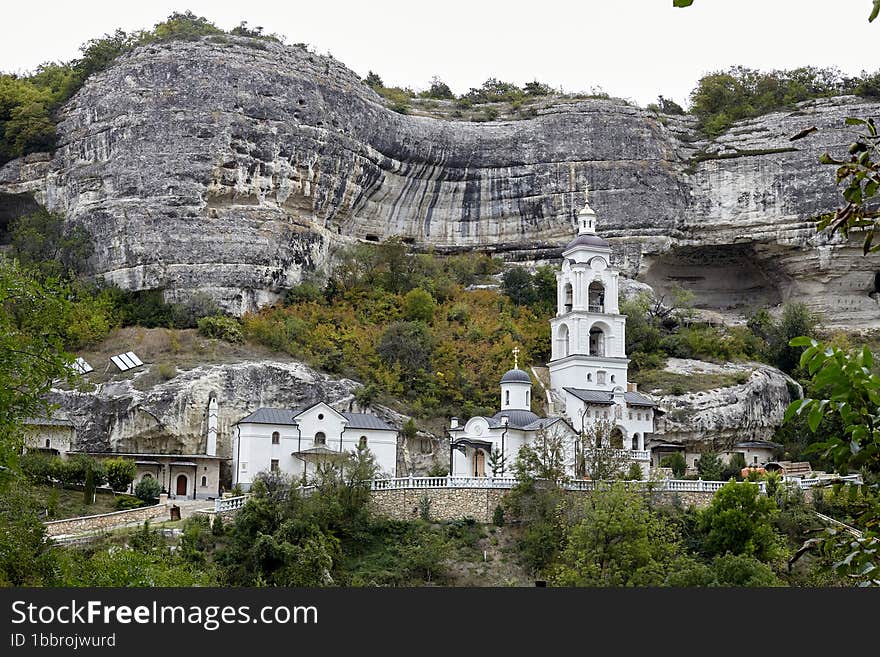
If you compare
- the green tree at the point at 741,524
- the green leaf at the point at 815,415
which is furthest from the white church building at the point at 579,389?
the green leaf at the point at 815,415

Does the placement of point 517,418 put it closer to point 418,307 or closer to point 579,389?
point 579,389

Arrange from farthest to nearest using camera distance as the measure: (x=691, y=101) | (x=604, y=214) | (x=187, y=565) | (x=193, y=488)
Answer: (x=691, y=101) < (x=604, y=214) < (x=193, y=488) < (x=187, y=565)

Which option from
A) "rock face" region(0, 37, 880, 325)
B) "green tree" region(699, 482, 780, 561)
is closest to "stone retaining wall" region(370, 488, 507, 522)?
"green tree" region(699, 482, 780, 561)

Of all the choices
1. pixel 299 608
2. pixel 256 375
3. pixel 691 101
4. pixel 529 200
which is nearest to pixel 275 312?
pixel 256 375

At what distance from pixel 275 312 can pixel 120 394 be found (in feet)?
33.1

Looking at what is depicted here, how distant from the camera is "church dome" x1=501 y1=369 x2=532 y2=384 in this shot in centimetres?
4941

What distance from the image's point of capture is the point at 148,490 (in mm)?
43781

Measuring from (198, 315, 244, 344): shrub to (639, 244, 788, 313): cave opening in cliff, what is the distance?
2381 centimetres

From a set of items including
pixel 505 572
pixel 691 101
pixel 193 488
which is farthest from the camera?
pixel 691 101

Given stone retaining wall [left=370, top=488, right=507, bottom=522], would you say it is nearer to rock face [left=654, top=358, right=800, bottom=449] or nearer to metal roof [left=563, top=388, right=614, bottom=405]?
metal roof [left=563, top=388, right=614, bottom=405]

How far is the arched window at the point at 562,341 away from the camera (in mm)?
53125

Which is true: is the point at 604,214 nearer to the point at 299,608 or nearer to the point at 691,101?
the point at 691,101

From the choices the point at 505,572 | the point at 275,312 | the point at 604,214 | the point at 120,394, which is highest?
the point at 604,214

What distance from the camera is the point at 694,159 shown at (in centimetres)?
6969
